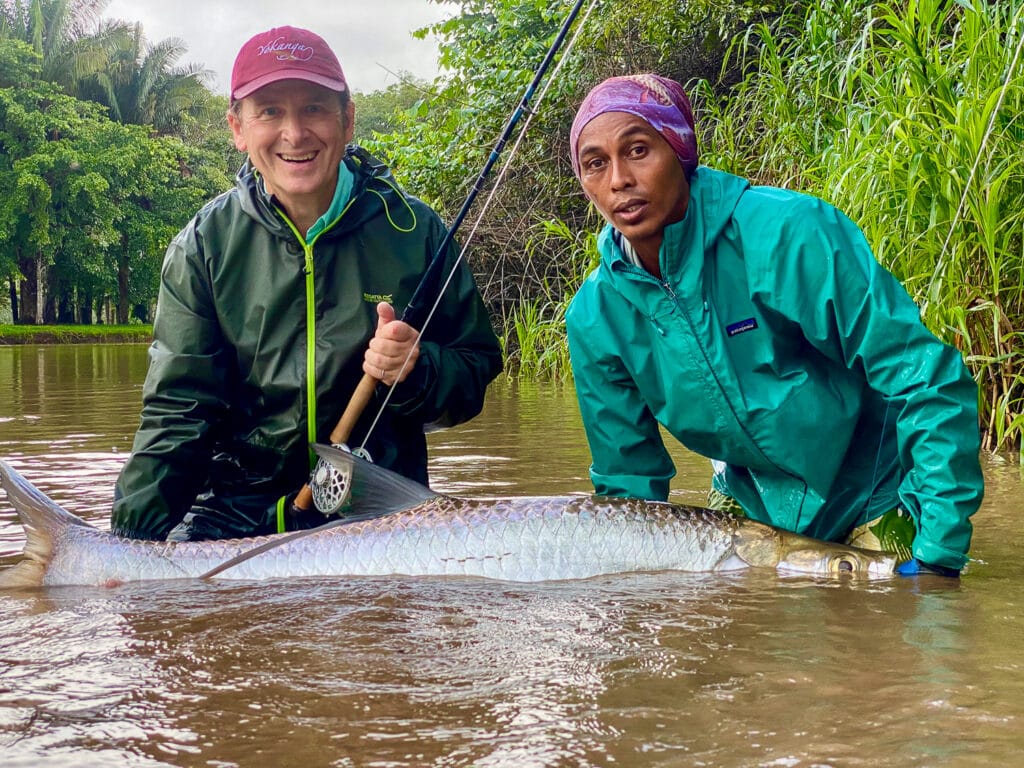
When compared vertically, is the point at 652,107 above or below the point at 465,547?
above

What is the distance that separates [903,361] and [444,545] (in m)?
1.33

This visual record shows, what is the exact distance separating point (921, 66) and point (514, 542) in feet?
11.2

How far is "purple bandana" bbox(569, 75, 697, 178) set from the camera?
303 centimetres

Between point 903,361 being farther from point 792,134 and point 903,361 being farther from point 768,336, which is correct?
point 792,134

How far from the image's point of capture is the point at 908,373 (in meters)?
2.80

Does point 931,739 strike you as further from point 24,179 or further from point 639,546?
point 24,179

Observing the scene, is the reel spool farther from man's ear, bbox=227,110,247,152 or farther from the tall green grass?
the tall green grass

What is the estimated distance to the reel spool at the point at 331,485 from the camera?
3383 mm

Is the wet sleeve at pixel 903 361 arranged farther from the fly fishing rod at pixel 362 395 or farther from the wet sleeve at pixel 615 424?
the fly fishing rod at pixel 362 395

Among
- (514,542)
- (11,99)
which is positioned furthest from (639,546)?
(11,99)

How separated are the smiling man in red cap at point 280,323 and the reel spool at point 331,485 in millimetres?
257

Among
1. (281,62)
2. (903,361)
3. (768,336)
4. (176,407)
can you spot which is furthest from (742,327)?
(176,407)

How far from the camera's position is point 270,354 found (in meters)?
3.83

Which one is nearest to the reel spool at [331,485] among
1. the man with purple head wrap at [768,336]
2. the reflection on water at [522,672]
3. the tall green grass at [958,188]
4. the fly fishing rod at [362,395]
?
the fly fishing rod at [362,395]
